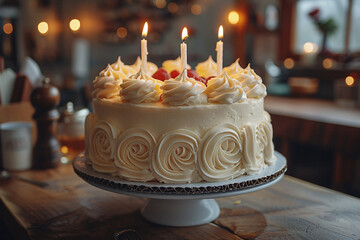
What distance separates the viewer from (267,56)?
4738mm

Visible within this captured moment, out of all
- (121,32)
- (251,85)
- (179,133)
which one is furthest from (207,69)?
(121,32)

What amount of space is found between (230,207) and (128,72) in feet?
1.92

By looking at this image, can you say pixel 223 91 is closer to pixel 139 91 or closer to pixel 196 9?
pixel 139 91

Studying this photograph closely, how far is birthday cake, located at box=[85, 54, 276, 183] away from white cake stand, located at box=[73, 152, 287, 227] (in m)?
0.04

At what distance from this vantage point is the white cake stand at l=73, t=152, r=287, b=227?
37.6 inches

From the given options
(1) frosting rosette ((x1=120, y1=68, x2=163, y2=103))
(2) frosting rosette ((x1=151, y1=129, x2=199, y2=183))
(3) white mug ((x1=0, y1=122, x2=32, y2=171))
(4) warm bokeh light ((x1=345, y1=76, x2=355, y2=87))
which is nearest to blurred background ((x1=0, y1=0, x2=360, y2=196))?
(4) warm bokeh light ((x1=345, y1=76, x2=355, y2=87))

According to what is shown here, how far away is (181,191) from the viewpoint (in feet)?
3.13

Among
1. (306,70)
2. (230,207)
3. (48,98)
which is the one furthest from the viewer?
(306,70)

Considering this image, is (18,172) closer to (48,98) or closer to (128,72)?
(48,98)

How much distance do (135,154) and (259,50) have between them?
4.11 meters

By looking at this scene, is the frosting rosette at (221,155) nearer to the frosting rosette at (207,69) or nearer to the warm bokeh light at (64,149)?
the frosting rosette at (207,69)

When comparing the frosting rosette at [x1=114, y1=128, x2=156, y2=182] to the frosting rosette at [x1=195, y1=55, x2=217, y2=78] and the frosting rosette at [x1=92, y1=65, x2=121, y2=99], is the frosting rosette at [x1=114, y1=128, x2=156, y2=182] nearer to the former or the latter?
the frosting rosette at [x1=92, y1=65, x2=121, y2=99]

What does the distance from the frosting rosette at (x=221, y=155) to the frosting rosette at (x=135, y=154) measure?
0.47 feet

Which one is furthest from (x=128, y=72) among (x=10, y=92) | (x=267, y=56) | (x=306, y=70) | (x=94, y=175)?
(x=267, y=56)
